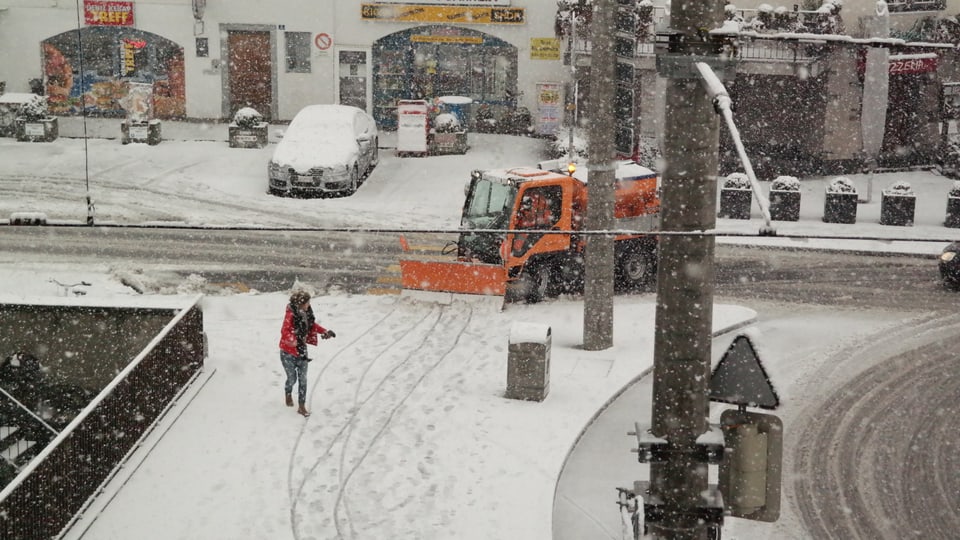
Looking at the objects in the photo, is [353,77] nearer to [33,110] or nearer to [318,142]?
[318,142]

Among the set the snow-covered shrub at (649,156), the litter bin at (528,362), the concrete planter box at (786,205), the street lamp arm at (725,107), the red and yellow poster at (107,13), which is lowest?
the litter bin at (528,362)

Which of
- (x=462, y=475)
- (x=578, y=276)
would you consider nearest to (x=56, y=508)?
(x=462, y=475)

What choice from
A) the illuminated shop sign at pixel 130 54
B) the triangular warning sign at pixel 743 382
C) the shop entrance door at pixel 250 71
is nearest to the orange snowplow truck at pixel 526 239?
the triangular warning sign at pixel 743 382

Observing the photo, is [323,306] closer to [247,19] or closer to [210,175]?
[210,175]

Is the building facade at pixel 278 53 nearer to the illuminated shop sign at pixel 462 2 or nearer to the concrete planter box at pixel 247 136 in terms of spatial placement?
the illuminated shop sign at pixel 462 2

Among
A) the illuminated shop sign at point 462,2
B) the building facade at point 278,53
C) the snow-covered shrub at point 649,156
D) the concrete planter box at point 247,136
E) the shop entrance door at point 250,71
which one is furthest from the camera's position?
the shop entrance door at point 250,71

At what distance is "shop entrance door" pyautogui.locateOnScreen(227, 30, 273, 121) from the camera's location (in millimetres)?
34000

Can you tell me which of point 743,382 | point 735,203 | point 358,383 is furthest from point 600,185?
point 735,203

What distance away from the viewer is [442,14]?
33438 mm

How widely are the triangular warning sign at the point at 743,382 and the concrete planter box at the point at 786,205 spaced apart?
18976mm

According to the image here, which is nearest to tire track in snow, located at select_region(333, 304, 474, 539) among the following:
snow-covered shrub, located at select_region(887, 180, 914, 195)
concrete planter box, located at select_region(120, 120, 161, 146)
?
snow-covered shrub, located at select_region(887, 180, 914, 195)

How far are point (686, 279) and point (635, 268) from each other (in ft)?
44.7

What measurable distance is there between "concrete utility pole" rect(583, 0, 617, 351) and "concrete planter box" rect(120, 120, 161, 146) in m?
17.3

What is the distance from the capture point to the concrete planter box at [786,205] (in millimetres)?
25078
